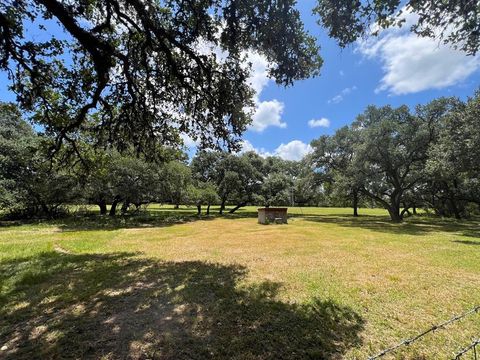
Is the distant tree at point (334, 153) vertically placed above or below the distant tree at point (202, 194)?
above

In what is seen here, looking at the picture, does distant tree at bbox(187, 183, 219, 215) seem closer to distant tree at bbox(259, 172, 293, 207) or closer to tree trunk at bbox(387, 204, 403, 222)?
distant tree at bbox(259, 172, 293, 207)

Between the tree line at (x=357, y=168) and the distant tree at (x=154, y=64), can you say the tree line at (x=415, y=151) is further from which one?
the distant tree at (x=154, y=64)

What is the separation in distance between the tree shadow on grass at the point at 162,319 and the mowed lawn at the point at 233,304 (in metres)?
0.02

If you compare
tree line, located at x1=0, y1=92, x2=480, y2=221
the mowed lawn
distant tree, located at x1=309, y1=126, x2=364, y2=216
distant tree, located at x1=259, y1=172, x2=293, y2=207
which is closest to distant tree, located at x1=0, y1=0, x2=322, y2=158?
the mowed lawn

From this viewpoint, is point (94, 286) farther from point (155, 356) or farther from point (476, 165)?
point (476, 165)

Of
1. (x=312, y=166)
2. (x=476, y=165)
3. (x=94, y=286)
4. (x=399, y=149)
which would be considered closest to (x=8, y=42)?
(x=94, y=286)

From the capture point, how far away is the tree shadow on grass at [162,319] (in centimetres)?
343

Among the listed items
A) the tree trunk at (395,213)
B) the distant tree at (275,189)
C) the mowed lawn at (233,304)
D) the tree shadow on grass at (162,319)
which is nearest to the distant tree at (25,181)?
the mowed lawn at (233,304)

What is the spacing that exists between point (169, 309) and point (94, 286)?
2300 mm

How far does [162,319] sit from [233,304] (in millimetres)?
1259

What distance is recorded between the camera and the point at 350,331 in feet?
12.9

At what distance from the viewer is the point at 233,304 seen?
4863 mm

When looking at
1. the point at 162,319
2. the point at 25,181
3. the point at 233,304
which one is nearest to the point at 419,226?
the point at 233,304

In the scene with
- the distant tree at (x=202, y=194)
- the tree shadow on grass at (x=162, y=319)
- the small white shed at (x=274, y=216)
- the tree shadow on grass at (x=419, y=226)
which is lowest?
the tree shadow on grass at (x=162, y=319)
